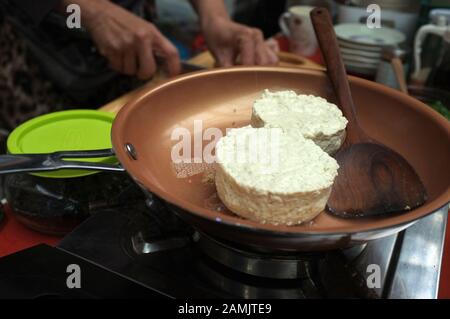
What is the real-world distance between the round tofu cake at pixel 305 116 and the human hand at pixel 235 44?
0.38 meters

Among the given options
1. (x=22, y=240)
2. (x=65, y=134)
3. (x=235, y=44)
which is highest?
(x=235, y=44)

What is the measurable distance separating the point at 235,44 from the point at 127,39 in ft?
1.01

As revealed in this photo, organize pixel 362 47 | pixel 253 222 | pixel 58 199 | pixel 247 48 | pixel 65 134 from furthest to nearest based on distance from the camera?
1. pixel 362 47
2. pixel 247 48
3. pixel 65 134
4. pixel 58 199
5. pixel 253 222

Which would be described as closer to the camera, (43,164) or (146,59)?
(43,164)

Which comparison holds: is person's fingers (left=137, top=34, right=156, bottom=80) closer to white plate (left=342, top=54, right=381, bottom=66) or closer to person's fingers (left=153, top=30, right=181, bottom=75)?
person's fingers (left=153, top=30, right=181, bottom=75)

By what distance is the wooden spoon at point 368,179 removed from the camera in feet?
2.22

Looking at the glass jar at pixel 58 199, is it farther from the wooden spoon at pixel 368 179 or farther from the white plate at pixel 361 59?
the white plate at pixel 361 59

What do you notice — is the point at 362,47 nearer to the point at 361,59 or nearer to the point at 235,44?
the point at 361,59

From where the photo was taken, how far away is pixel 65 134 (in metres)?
0.85

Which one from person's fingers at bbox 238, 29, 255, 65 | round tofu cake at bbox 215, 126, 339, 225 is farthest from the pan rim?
person's fingers at bbox 238, 29, 255, 65

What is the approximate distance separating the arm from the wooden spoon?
1.35 feet

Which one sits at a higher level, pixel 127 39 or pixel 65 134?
pixel 127 39

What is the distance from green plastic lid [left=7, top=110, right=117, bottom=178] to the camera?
2.62 feet

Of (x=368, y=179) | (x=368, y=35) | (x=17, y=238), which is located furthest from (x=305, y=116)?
(x=368, y=35)
